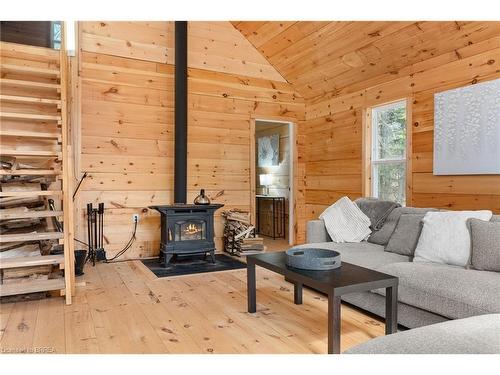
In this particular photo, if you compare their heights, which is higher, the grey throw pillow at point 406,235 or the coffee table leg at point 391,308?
the grey throw pillow at point 406,235

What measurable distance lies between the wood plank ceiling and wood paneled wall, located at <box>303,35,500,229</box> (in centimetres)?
10

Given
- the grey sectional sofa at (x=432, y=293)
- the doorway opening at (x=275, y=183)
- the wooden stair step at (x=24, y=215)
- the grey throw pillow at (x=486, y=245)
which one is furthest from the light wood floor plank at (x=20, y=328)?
the doorway opening at (x=275, y=183)

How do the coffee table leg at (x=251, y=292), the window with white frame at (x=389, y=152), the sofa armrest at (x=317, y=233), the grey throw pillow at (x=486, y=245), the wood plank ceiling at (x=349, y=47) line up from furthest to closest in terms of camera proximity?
the window with white frame at (x=389, y=152) < the sofa armrest at (x=317, y=233) < the wood plank ceiling at (x=349, y=47) < the coffee table leg at (x=251, y=292) < the grey throw pillow at (x=486, y=245)

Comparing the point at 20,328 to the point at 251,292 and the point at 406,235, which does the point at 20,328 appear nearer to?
the point at 251,292

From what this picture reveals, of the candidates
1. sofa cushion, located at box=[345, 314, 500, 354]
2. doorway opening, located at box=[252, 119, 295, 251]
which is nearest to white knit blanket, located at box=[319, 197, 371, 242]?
doorway opening, located at box=[252, 119, 295, 251]

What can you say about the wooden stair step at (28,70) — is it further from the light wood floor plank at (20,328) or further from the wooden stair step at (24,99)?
the light wood floor plank at (20,328)

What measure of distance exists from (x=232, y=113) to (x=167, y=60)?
3.81 ft

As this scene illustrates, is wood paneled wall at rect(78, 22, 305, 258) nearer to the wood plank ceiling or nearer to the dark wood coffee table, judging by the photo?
the wood plank ceiling

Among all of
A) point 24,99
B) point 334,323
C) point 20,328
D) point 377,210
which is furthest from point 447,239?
point 24,99

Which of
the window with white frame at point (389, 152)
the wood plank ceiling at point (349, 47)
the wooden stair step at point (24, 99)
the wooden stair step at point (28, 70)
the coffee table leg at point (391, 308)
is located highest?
the wood plank ceiling at point (349, 47)

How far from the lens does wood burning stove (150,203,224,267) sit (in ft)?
14.4

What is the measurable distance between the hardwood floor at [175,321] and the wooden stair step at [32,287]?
12cm

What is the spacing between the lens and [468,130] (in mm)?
3582

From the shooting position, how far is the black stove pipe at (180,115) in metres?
4.75
